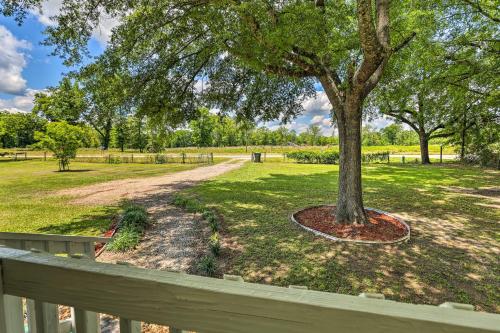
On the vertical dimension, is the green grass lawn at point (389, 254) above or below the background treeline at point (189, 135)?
below

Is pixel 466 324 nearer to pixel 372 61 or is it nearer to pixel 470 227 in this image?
pixel 372 61

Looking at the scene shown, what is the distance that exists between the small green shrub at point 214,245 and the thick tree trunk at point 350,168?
10.6ft

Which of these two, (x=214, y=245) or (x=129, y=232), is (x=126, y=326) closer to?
(x=214, y=245)

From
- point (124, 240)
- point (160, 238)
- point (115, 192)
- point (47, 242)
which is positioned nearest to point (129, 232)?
point (124, 240)

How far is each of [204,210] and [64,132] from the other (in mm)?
16199

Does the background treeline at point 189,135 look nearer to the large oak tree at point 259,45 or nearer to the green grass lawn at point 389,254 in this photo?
the large oak tree at point 259,45

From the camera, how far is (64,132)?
19391 mm

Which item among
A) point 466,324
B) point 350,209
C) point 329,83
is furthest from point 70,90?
point 466,324

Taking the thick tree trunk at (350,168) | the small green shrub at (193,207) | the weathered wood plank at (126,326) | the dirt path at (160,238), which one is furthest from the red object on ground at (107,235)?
the thick tree trunk at (350,168)

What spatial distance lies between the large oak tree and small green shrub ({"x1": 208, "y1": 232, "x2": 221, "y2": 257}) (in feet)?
10.8

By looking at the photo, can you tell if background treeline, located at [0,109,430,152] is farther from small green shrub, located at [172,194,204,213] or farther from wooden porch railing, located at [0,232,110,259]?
wooden porch railing, located at [0,232,110,259]

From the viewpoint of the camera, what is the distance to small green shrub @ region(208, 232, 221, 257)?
5369 mm

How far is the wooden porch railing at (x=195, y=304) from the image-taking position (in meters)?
0.72

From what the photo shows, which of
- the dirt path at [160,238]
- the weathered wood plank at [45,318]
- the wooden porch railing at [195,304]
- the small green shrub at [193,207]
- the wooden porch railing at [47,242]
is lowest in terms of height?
the dirt path at [160,238]
